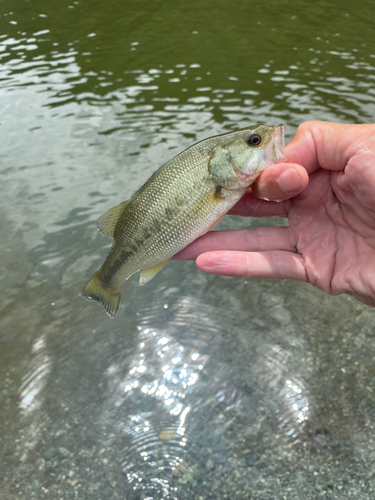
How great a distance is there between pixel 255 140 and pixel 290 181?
1.27 feet

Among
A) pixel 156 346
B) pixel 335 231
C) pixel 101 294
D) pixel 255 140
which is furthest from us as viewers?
pixel 156 346

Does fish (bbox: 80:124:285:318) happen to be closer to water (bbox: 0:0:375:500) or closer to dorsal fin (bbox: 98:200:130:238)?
dorsal fin (bbox: 98:200:130:238)

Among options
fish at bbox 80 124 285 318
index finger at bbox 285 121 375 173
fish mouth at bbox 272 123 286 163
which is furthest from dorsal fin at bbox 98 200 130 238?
index finger at bbox 285 121 375 173

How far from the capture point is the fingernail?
2.70 m

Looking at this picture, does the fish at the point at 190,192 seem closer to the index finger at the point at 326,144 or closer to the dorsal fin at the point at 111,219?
the dorsal fin at the point at 111,219

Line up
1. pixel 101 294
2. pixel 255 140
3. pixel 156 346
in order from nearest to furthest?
pixel 255 140, pixel 101 294, pixel 156 346

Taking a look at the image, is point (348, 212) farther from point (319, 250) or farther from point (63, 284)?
point (63, 284)

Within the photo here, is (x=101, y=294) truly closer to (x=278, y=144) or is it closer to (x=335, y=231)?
(x=278, y=144)

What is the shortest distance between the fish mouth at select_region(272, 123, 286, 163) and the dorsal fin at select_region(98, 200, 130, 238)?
1146mm

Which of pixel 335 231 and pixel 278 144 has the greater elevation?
pixel 278 144

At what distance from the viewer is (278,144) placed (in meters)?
2.90

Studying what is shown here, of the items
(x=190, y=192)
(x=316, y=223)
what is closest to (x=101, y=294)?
(x=190, y=192)

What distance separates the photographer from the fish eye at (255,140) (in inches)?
112

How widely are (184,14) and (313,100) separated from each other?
Answer: 6200 millimetres
